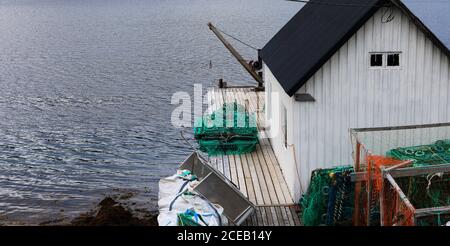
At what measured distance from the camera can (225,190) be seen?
15273 millimetres

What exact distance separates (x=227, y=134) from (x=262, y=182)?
190 inches

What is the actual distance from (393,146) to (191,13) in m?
115

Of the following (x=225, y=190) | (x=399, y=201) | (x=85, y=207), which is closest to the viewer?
(x=399, y=201)

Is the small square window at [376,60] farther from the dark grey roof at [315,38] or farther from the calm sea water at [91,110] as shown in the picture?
the calm sea water at [91,110]

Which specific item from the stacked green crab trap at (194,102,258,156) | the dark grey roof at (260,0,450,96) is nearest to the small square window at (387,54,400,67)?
the dark grey roof at (260,0,450,96)

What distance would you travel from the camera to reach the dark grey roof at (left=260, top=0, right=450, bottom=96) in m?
15.4

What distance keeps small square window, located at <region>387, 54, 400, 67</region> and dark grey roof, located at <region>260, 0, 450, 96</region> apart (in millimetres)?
1018

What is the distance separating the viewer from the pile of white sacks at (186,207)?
559 inches

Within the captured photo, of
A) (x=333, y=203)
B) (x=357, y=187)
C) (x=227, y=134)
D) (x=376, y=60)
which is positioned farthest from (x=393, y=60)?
(x=227, y=134)

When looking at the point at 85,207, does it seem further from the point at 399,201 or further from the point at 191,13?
the point at 191,13

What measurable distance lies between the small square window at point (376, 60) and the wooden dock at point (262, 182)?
175 inches

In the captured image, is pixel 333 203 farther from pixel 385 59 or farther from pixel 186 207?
pixel 385 59

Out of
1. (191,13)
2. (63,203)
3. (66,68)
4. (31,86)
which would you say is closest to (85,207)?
(63,203)

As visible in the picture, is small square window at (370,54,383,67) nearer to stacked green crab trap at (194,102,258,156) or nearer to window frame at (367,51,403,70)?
window frame at (367,51,403,70)
